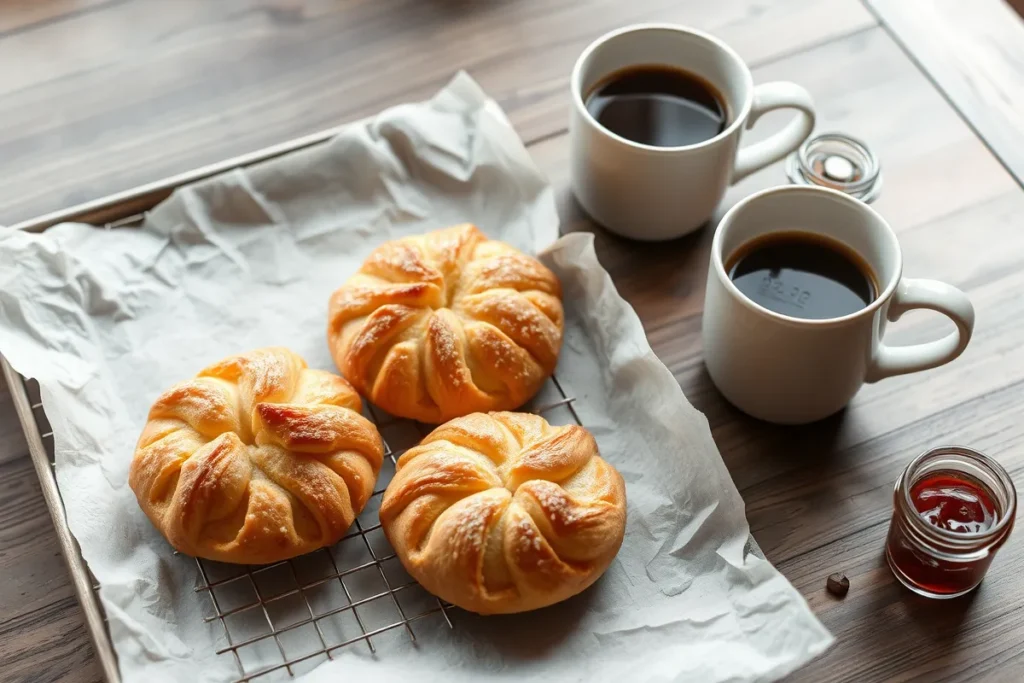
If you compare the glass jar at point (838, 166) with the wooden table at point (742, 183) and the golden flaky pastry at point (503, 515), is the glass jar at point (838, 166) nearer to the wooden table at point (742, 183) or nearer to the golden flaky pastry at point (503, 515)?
the wooden table at point (742, 183)

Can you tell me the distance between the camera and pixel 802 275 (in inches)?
61.6

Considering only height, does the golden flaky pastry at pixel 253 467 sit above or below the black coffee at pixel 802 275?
below

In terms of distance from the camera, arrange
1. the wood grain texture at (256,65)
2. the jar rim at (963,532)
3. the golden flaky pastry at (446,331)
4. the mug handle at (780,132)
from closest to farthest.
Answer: the jar rim at (963,532) → the golden flaky pastry at (446,331) → the mug handle at (780,132) → the wood grain texture at (256,65)

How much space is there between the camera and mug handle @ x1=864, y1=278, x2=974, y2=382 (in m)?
1.43

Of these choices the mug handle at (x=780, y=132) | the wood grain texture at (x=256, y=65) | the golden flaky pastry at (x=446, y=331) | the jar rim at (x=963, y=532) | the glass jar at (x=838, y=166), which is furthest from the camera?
the wood grain texture at (x=256, y=65)

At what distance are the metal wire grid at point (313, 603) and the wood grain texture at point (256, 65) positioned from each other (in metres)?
0.75

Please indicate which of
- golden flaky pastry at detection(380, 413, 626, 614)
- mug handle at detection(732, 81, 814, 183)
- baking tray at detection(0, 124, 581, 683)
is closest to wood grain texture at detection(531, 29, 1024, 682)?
mug handle at detection(732, 81, 814, 183)

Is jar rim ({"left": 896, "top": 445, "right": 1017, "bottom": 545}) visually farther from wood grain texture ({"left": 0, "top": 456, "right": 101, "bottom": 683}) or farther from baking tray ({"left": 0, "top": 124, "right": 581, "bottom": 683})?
wood grain texture ({"left": 0, "top": 456, "right": 101, "bottom": 683})

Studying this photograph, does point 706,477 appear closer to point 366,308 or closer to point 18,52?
point 366,308

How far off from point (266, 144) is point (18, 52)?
19.8 inches

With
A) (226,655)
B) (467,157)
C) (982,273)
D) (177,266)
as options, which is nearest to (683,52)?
(467,157)

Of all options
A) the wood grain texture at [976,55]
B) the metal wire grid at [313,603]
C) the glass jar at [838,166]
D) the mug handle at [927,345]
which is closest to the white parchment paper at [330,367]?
the metal wire grid at [313,603]

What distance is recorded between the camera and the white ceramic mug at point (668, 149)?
5.43ft

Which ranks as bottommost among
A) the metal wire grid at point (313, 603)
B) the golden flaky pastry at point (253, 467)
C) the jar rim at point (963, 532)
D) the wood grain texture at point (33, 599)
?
the metal wire grid at point (313, 603)
